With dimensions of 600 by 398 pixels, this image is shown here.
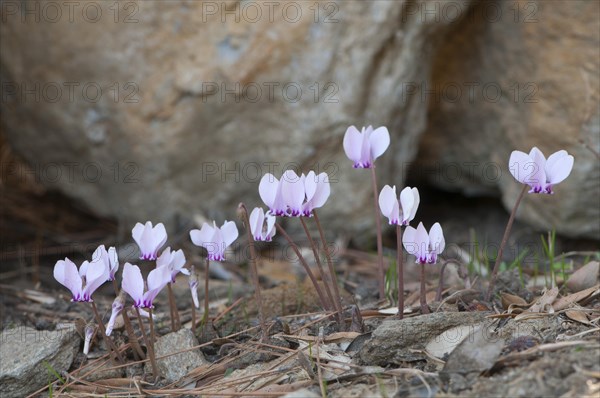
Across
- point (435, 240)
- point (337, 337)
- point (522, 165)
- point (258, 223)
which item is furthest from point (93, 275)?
point (522, 165)

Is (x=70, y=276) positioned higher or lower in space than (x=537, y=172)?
lower

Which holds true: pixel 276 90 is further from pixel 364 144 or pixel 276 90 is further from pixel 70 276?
pixel 70 276

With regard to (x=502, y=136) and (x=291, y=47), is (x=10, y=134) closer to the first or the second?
(x=291, y=47)

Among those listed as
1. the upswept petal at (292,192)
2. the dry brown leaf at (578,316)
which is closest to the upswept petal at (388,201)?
the upswept petal at (292,192)

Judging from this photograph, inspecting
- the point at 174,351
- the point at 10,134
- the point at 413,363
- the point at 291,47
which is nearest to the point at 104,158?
the point at 10,134

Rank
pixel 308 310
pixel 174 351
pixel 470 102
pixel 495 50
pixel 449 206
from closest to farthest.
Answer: pixel 174 351 < pixel 308 310 < pixel 495 50 < pixel 470 102 < pixel 449 206

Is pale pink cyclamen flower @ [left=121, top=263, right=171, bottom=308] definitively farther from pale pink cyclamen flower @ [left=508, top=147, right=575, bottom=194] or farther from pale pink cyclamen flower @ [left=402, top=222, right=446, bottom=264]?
pale pink cyclamen flower @ [left=508, top=147, right=575, bottom=194]
